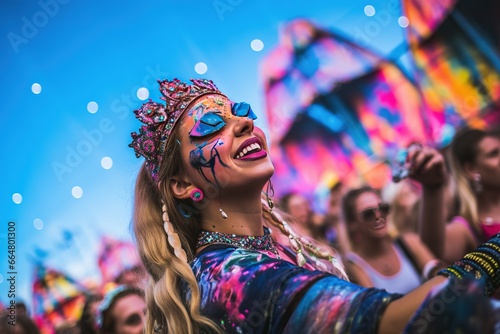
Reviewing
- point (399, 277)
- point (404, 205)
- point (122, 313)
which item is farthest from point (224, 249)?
point (404, 205)

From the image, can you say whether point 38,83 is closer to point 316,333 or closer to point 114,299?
point 114,299

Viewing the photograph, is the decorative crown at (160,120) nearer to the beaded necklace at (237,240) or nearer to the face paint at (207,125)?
the face paint at (207,125)

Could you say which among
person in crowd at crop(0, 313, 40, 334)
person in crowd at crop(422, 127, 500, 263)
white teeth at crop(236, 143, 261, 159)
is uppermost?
white teeth at crop(236, 143, 261, 159)

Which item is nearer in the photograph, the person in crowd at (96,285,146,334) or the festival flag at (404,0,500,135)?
the person in crowd at (96,285,146,334)

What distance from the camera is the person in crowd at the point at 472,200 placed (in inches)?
149

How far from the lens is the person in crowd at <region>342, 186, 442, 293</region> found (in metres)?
3.82

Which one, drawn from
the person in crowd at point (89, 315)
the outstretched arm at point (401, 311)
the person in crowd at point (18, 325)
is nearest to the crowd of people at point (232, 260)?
the outstretched arm at point (401, 311)

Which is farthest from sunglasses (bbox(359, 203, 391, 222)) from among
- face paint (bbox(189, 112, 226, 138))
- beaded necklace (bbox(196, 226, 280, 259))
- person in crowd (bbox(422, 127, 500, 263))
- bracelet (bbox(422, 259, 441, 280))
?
face paint (bbox(189, 112, 226, 138))

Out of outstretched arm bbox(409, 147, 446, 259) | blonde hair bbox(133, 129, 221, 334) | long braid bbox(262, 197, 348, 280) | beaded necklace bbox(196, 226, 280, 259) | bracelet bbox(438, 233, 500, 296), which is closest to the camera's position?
bracelet bbox(438, 233, 500, 296)

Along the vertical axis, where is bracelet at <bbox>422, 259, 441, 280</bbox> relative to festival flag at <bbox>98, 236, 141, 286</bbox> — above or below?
below

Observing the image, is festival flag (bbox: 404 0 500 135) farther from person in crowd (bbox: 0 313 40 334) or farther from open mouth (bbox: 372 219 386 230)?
person in crowd (bbox: 0 313 40 334)

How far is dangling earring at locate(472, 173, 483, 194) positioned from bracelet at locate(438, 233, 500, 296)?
253 centimetres

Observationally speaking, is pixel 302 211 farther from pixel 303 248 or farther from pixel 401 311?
pixel 401 311

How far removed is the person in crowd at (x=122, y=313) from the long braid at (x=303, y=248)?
1.41 metres
